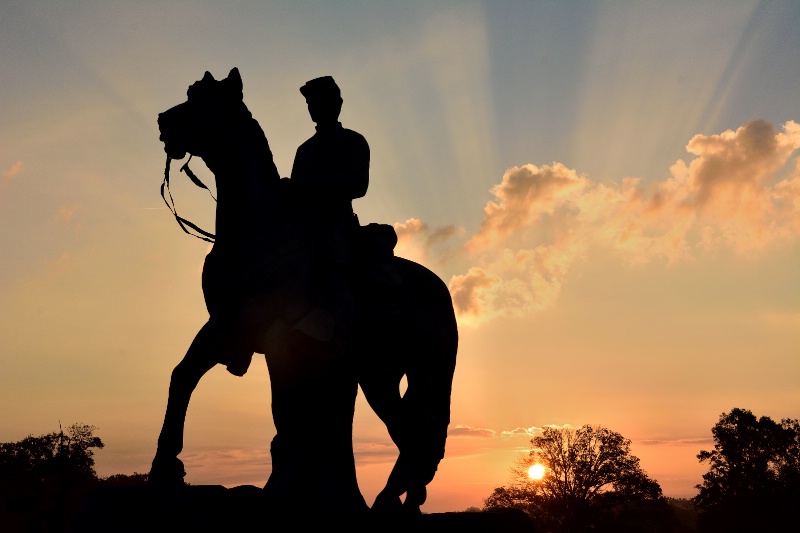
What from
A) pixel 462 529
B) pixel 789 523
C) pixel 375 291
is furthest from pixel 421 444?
pixel 789 523

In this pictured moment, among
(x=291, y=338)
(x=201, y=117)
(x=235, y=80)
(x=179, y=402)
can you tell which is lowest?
(x=179, y=402)

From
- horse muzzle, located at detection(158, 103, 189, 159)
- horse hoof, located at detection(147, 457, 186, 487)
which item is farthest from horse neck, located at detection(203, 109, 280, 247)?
horse hoof, located at detection(147, 457, 186, 487)

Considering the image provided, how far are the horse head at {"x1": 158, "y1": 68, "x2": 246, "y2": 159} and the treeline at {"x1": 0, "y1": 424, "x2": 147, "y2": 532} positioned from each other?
3259 cm

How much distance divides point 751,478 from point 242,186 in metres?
38.0

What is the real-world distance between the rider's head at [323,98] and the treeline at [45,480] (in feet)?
106

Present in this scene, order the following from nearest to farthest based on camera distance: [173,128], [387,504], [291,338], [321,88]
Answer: [291,338] → [173,128] → [387,504] → [321,88]

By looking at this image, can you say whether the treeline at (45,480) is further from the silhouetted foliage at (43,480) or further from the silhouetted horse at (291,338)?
the silhouetted horse at (291,338)

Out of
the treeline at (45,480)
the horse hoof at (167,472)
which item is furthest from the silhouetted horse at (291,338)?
the treeline at (45,480)

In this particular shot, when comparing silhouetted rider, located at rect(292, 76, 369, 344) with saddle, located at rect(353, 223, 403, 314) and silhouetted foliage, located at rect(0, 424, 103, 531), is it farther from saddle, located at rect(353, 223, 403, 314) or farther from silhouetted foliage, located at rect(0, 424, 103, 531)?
→ silhouetted foliage, located at rect(0, 424, 103, 531)

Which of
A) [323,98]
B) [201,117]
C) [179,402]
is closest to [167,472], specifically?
[179,402]

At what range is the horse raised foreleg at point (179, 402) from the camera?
591 centimetres

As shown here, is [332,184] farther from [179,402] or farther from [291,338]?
[179,402]

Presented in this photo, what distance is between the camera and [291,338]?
6.24 meters

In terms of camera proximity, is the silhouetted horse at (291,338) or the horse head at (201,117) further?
the horse head at (201,117)
